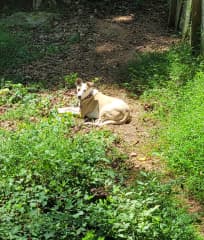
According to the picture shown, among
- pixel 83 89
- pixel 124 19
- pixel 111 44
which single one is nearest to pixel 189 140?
pixel 83 89

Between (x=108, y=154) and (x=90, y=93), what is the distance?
1545 millimetres

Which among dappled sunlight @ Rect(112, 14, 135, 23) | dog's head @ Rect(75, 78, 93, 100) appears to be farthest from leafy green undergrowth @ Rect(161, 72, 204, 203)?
dappled sunlight @ Rect(112, 14, 135, 23)

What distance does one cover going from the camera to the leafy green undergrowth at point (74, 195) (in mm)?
4473

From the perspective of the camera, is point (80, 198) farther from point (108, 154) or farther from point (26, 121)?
point (26, 121)

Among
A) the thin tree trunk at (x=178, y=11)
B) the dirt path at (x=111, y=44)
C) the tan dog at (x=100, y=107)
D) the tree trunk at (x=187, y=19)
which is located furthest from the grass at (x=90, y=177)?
the thin tree trunk at (x=178, y=11)

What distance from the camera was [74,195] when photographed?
491 cm

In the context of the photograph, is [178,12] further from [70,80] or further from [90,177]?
[90,177]

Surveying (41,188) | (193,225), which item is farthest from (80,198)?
(193,225)

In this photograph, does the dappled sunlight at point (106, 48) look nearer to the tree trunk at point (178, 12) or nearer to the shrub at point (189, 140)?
the tree trunk at point (178, 12)

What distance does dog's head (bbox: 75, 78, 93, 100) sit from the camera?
7.35 m

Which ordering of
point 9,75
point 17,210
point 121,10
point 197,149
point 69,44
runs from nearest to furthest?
point 17,210
point 197,149
point 9,75
point 69,44
point 121,10

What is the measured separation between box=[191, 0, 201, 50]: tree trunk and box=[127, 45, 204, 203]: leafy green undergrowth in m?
0.16

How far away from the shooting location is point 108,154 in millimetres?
6168

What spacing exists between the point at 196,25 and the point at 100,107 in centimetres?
232
